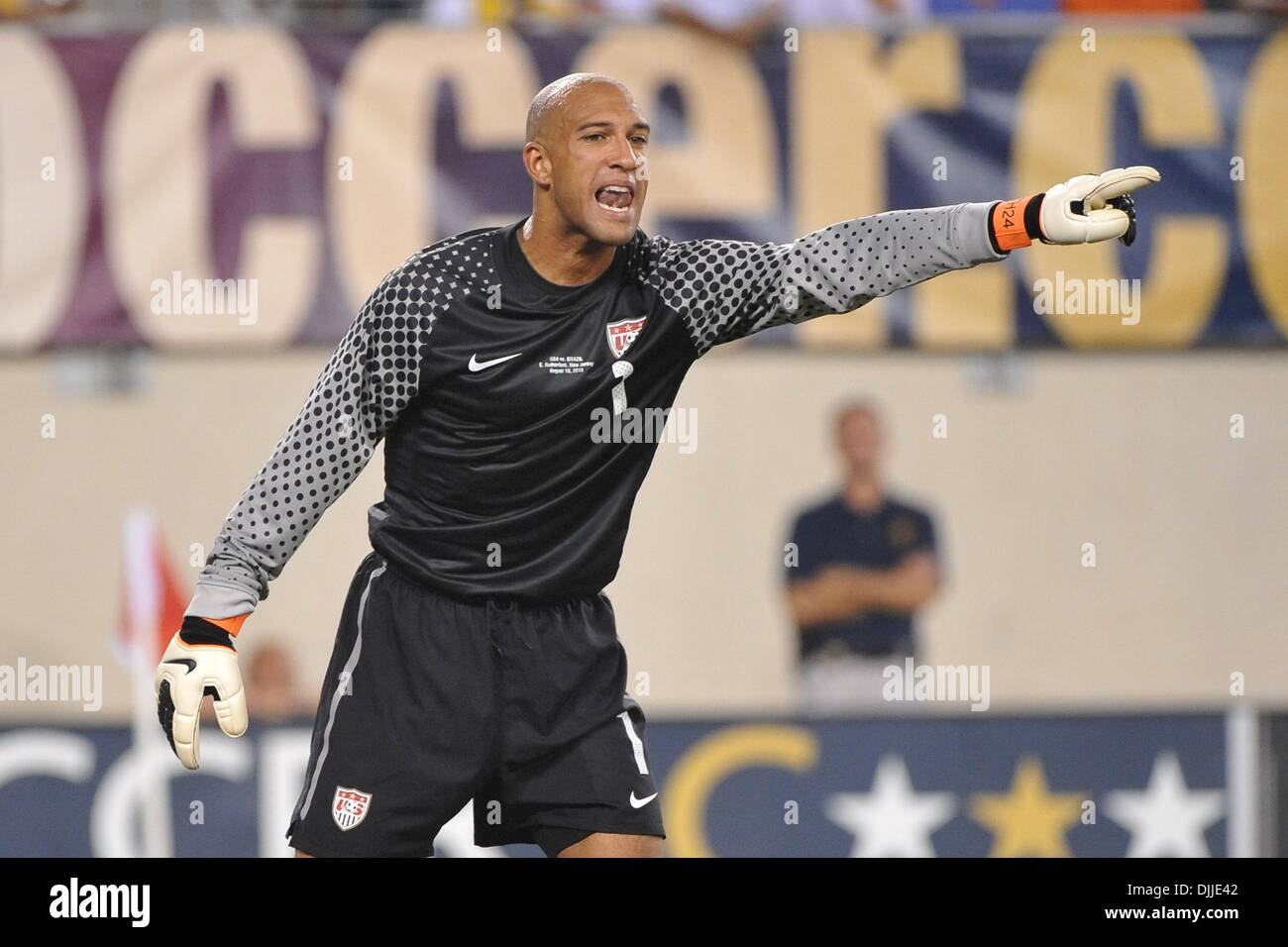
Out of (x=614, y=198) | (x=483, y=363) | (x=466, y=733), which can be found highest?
(x=614, y=198)

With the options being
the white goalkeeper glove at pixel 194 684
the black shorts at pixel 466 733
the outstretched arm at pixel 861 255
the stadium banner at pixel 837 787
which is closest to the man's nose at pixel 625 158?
the outstretched arm at pixel 861 255

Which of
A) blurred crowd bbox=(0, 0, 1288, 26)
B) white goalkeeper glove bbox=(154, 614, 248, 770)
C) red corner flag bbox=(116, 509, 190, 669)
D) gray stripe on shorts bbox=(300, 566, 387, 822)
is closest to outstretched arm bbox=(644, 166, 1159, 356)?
gray stripe on shorts bbox=(300, 566, 387, 822)

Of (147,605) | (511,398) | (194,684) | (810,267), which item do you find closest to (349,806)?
(194,684)

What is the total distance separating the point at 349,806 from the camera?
3.72 metres

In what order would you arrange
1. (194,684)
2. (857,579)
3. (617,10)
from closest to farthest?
(194,684), (857,579), (617,10)

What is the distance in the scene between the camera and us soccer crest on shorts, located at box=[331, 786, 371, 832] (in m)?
3.71

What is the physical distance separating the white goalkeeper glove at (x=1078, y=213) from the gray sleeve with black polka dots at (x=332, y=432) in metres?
1.27

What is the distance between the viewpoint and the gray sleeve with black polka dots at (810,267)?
3709 mm

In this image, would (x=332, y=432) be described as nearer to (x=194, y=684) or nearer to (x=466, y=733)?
(x=194, y=684)

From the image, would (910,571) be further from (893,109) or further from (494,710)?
(494,710)

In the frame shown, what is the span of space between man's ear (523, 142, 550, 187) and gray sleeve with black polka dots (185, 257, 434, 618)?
0.32 metres

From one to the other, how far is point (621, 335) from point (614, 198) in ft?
1.01

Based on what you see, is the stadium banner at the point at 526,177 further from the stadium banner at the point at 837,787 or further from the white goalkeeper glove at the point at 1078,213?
the white goalkeeper glove at the point at 1078,213

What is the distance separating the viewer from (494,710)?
376 cm
